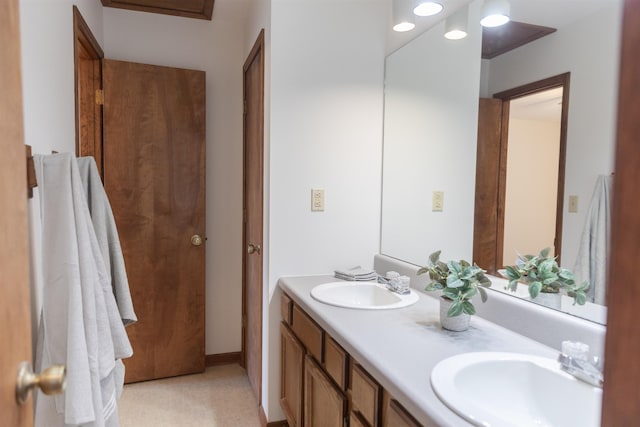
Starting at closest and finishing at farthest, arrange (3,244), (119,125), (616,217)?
(616,217)
(3,244)
(119,125)

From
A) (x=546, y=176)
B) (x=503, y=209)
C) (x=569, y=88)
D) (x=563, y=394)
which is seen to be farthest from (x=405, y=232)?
(x=563, y=394)

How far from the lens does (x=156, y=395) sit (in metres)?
2.52

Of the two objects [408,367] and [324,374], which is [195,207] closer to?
[324,374]

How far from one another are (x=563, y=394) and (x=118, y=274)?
4.44 feet

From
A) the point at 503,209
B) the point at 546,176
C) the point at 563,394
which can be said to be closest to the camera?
the point at 563,394

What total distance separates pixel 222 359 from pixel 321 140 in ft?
6.06

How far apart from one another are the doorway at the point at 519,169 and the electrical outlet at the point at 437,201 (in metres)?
0.25

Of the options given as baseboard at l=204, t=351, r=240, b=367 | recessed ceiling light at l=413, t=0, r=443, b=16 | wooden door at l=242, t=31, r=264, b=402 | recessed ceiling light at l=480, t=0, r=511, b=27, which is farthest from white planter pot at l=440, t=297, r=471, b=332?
baseboard at l=204, t=351, r=240, b=367

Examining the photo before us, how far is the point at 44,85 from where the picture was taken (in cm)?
142

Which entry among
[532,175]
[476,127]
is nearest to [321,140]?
[476,127]

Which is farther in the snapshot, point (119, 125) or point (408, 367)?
point (119, 125)

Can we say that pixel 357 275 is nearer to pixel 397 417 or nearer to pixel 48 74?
pixel 397 417

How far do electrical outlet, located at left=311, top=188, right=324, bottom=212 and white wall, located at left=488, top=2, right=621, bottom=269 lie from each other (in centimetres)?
109

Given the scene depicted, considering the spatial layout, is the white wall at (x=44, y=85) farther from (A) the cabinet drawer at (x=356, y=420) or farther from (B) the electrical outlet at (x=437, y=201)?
(B) the electrical outlet at (x=437, y=201)
